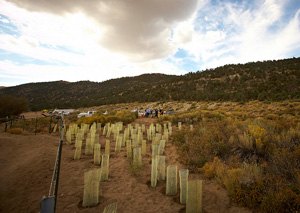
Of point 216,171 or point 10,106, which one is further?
point 10,106

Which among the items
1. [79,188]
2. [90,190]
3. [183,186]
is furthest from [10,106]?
Result: [183,186]

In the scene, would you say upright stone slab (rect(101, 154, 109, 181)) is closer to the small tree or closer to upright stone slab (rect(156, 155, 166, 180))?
upright stone slab (rect(156, 155, 166, 180))

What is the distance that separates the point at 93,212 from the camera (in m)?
4.61

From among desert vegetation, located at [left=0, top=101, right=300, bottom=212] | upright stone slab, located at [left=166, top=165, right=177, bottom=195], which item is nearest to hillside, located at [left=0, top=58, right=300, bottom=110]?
desert vegetation, located at [left=0, top=101, right=300, bottom=212]

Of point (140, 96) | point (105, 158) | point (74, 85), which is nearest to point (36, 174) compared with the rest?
point (105, 158)

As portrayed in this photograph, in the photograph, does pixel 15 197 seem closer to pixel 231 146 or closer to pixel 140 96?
pixel 231 146

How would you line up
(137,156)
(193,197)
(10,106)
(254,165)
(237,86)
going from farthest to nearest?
1. (237,86)
2. (10,106)
3. (137,156)
4. (254,165)
5. (193,197)

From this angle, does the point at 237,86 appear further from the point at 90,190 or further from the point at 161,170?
the point at 90,190

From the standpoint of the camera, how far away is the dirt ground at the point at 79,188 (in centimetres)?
484

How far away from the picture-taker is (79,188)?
578cm

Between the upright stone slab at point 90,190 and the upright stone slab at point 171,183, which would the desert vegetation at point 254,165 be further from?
the upright stone slab at point 90,190

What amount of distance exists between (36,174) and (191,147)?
19.0 ft

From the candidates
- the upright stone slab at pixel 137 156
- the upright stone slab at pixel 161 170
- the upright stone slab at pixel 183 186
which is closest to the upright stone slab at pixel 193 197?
the upright stone slab at pixel 183 186

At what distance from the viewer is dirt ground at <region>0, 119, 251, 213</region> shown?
4.84 meters
